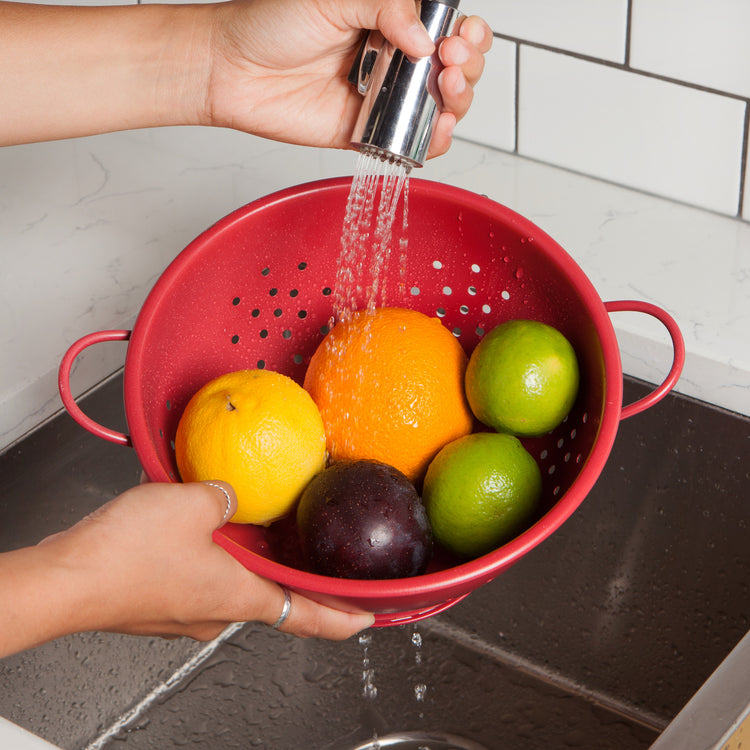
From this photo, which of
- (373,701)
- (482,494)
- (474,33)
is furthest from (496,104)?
(373,701)

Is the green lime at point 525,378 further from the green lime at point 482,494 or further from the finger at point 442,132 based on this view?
the finger at point 442,132

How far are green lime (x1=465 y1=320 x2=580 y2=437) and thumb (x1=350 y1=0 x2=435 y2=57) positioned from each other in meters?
0.22

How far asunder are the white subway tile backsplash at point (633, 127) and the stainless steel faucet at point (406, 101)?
0.34m

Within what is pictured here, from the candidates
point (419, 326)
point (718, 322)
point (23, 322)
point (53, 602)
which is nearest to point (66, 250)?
point (23, 322)

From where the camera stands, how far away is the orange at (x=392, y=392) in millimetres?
738

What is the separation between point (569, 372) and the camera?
0.71m

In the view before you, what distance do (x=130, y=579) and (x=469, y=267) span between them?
1.31 ft

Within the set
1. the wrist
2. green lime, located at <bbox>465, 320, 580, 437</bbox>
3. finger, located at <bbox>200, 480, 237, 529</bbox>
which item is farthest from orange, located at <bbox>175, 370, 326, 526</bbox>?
the wrist

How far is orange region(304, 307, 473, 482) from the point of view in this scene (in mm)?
738

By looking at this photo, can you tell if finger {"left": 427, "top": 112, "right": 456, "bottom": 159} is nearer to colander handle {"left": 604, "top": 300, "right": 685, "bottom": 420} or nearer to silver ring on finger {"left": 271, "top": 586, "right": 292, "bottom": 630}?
colander handle {"left": 604, "top": 300, "right": 685, "bottom": 420}

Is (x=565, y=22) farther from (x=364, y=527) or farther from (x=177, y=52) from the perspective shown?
(x=364, y=527)

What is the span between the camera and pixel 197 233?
3.33ft

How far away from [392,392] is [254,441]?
0.40ft

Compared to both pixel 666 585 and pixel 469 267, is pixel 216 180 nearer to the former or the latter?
pixel 469 267
